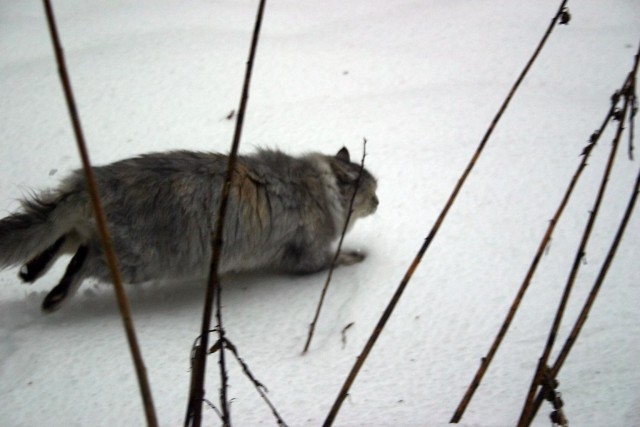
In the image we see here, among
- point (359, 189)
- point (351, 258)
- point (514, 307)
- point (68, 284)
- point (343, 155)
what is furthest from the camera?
point (343, 155)

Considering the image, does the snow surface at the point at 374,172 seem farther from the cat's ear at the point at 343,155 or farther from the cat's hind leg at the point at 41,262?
the cat's ear at the point at 343,155

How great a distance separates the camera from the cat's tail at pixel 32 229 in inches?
101

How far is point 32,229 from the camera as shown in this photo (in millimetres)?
2596

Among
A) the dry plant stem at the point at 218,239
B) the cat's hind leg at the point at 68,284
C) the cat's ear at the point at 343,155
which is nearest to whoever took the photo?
the dry plant stem at the point at 218,239

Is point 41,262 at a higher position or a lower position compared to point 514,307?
lower

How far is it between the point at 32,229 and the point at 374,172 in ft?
6.42

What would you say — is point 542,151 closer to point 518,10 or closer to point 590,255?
point 590,255

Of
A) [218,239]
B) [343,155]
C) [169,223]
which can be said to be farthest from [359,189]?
[218,239]

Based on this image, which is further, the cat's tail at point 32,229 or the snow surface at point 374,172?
the cat's tail at point 32,229

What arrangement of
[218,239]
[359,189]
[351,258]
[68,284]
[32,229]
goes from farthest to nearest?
[359,189], [351,258], [68,284], [32,229], [218,239]

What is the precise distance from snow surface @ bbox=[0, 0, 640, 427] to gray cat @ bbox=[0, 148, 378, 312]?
16 cm

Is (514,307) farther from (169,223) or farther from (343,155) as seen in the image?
(343,155)

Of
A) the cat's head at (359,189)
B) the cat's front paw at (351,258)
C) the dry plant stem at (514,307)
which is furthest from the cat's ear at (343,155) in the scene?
the dry plant stem at (514,307)

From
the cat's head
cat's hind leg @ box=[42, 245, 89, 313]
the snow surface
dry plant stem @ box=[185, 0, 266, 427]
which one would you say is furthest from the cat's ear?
dry plant stem @ box=[185, 0, 266, 427]
